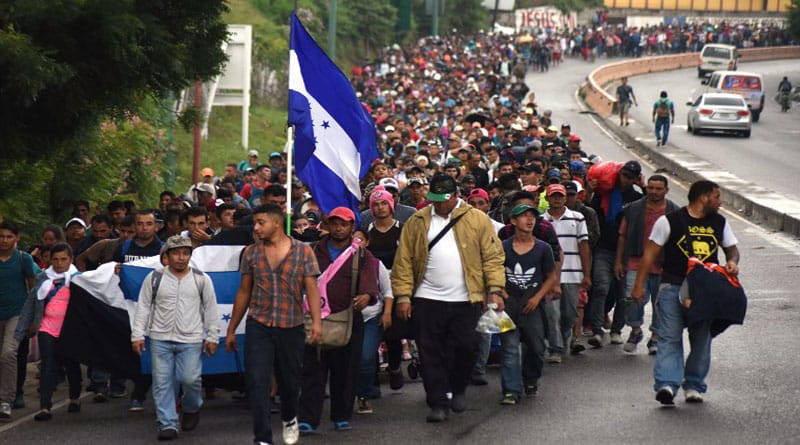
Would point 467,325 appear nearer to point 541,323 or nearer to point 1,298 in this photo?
point 541,323

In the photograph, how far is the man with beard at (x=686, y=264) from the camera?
11.0 meters

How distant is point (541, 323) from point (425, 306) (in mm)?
1315

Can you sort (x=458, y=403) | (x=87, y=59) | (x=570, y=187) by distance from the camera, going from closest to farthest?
(x=458, y=403), (x=87, y=59), (x=570, y=187)

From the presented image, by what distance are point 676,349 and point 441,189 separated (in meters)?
2.12

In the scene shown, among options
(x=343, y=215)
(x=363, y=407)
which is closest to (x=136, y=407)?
(x=363, y=407)

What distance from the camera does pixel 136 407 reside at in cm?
1150

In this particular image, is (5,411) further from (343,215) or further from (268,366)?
(343,215)

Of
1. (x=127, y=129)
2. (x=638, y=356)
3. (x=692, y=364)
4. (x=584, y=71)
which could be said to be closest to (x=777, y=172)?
(x=127, y=129)

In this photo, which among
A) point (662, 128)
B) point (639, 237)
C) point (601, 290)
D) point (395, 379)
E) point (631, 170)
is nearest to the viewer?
point (395, 379)

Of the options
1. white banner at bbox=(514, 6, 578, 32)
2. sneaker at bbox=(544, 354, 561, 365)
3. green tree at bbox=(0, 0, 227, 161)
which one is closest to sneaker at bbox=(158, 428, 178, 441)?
green tree at bbox=(0, 0, 227, 161)

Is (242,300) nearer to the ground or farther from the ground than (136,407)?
farther from the ground

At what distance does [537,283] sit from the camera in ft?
38.0

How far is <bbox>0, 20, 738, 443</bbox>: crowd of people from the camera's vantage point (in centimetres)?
994

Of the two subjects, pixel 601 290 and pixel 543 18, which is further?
pixel 543 18
